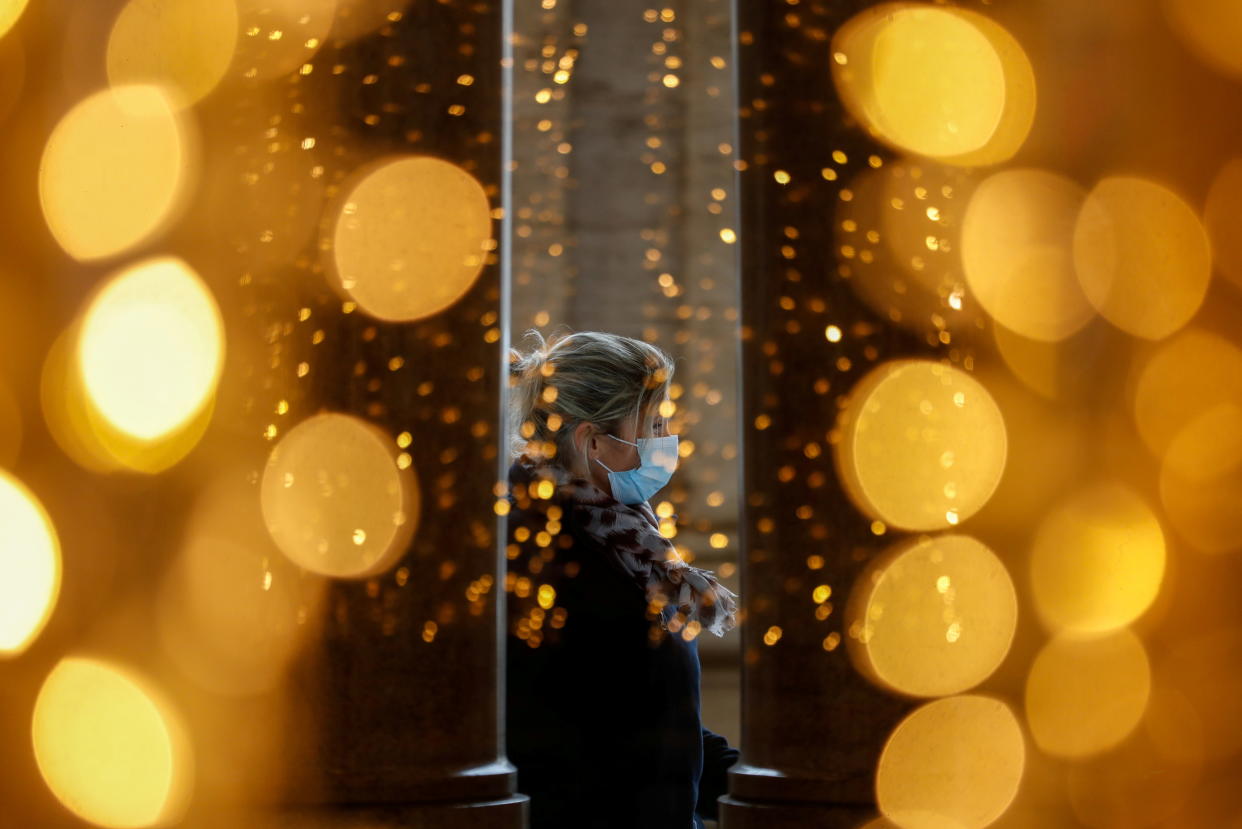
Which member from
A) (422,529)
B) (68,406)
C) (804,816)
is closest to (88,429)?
(68,406)

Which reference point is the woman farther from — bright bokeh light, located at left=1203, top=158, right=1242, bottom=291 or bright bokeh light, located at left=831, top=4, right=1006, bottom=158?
bright bokeh light, located at left=1203, top=158, right=1242, bottom=291

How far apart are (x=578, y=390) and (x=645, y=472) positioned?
18cm

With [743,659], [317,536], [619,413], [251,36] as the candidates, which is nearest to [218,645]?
[317,536]

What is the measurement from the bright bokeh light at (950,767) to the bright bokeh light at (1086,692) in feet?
0.16

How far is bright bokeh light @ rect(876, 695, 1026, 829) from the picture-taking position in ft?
4.74

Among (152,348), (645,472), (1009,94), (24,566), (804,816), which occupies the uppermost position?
(1009,94)

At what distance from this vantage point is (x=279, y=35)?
4.99ft

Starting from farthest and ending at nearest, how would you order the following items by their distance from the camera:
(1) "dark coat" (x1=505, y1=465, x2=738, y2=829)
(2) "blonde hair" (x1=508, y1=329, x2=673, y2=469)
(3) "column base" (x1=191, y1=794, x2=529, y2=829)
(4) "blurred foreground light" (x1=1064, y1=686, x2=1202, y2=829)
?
1. (2) "blonde hair" (x1=508, y1=329, x2=673, y2=469)
2. (1) "dark coat" (x1=505, y1=465, x2=738, y2=829)
3. (4) "blurred foreground light" (x1=1064, y1=686, x2=1202, y2=829)
4. (3) "column base" (x1=191, y1=794, x2=529, y2=829)

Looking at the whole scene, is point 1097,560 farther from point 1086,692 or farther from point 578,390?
point 578,390

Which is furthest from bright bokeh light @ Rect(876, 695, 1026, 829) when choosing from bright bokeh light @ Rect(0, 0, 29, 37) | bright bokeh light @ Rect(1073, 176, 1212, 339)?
bright bokeh light @ Rect(0, 0, 29, 37)

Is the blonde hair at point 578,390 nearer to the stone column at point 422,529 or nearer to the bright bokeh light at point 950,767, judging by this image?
the stone column at point 422,529

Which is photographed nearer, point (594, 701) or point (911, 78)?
point (911, 78)

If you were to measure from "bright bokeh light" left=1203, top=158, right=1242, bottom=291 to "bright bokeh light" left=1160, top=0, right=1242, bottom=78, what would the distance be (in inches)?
4.7

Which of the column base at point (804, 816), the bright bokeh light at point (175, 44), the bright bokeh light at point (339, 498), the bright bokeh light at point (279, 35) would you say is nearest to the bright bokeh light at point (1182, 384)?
the column base at point (804, 816)
